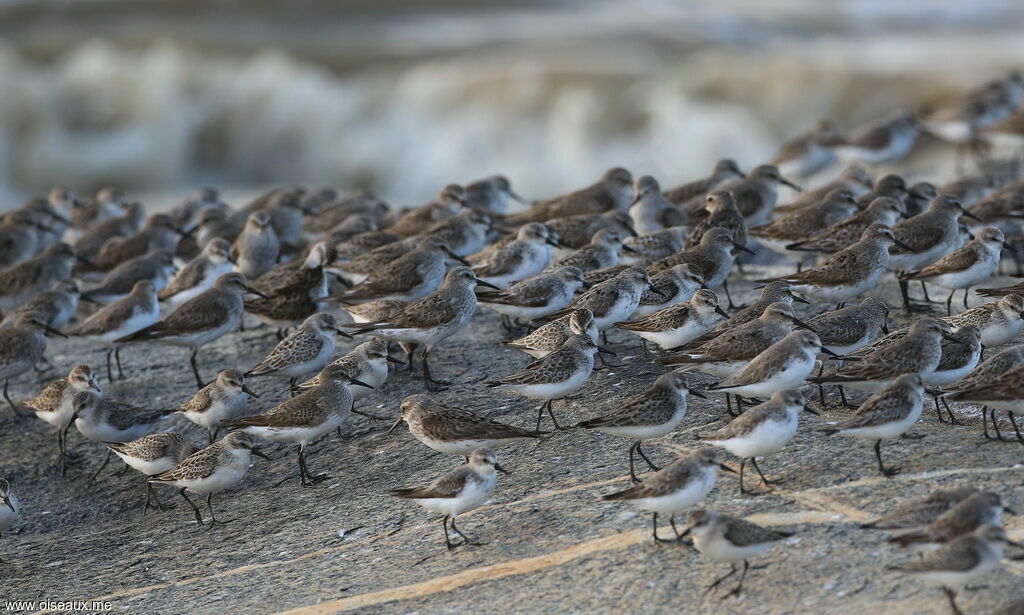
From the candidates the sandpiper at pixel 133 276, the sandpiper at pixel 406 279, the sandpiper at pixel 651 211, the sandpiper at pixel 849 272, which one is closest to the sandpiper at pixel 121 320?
the sandpiper at pixel 133 276

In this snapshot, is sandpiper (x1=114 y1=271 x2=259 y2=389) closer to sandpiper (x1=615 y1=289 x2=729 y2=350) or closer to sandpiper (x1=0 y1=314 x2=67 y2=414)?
sandpiper (x1=0 y1=314 x2=67 y2=414)

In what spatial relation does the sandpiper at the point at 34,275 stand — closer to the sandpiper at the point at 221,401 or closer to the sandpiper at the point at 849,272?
the sandpiper at the point at 221,401

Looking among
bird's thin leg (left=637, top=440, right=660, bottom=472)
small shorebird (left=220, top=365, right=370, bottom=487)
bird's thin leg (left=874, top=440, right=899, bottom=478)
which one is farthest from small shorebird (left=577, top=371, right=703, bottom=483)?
small shorebird (left=220, top=365, right=370, bottom=487)

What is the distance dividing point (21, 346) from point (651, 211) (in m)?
6.09

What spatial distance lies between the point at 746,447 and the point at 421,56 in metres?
26.2

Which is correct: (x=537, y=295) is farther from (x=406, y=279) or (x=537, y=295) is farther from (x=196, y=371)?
(x=196, y=371)

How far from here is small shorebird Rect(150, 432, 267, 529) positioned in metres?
8.56

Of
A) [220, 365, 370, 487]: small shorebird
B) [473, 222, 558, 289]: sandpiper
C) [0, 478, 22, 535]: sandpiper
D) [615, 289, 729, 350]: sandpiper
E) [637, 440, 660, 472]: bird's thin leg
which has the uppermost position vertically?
[615, 289, 729, 350]: sandpiper

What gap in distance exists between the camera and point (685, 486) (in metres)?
7.06

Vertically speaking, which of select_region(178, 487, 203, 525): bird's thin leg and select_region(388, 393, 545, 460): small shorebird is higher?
select_region(388, 393, 545, 460): small shorebird

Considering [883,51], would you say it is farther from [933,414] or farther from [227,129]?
[933,414]

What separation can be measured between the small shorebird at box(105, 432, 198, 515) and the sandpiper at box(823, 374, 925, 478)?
434 centimetres

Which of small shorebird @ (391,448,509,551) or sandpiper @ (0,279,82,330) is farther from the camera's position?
sandpiper @ (0,279,82,330)

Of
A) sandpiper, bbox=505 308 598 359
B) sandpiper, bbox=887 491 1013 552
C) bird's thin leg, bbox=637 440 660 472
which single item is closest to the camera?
sandpiper, bbox=887 491 1013 552
